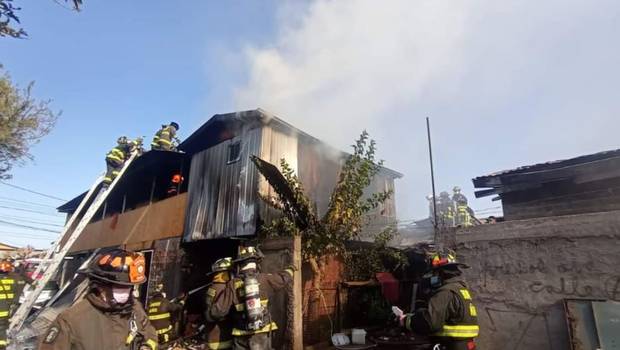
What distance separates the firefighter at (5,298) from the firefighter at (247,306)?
4955 millimetres

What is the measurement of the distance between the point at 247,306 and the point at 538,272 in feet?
12.8

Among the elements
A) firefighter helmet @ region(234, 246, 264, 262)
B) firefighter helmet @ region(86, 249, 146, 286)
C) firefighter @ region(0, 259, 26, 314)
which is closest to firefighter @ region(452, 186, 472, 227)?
firefighter helmet @ region(234, 246, 264, 262)

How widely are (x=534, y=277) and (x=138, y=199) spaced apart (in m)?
16.4

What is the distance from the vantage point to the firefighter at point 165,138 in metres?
11.9

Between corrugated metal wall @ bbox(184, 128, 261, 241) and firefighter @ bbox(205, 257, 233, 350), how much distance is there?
13.4 ft

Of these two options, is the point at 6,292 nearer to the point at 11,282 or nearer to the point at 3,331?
the point at 11,282

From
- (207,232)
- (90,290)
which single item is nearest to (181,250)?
(207,232)

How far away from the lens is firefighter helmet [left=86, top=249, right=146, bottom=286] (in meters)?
2.36

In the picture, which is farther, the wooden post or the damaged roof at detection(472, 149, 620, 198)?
the wooden post

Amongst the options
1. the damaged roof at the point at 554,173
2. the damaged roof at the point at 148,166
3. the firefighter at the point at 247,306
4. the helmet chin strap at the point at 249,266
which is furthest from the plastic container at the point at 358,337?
the damaged roof at the point at 148,166

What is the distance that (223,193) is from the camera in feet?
32.5

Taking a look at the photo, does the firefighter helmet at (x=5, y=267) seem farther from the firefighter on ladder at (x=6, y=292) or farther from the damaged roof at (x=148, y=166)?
the damaged roof at (x=148, y=166)

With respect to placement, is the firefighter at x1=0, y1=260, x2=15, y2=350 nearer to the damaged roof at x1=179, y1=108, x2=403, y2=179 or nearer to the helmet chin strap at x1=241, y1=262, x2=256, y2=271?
the helmet chin strap at x1=241, y1=262, x2=256, y2=271

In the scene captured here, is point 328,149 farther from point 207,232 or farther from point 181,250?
point 181,250
